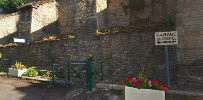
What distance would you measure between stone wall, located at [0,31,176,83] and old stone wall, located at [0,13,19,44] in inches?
280

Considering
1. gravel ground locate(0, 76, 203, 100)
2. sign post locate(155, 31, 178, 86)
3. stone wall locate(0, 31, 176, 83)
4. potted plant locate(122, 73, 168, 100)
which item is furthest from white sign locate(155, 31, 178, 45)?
potted plant locate(122, 73, 168, 100)

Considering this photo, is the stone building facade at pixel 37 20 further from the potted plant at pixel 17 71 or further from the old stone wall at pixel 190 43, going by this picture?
the old stone wall at pixel 190 43

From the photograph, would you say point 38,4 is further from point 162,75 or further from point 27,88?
point 162,75

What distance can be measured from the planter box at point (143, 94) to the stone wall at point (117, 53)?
2.49 metres

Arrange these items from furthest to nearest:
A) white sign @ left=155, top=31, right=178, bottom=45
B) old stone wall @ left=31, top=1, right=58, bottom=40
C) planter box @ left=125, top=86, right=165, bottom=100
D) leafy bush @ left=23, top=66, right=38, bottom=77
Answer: old stone wall @ left=31, top=1, right=58, bottom=40
leafy bush @ left=23, top=66, right=38, bottom=77
white sign @ left=155, top=31, right=178, bottom=45
planter box @ left=125, top=86, right=165, bottom=100

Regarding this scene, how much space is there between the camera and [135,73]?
593 centimetres

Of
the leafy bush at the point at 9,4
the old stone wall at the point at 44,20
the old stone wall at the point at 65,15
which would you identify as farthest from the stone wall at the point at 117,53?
the leafy bush at the point at 9,4

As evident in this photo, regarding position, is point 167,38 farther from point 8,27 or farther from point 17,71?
point 8,27

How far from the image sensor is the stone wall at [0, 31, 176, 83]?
5648 millimetres

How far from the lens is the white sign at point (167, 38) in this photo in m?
4.63

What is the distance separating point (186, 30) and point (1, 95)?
7360 millimetres

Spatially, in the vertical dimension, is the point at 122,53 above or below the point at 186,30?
below

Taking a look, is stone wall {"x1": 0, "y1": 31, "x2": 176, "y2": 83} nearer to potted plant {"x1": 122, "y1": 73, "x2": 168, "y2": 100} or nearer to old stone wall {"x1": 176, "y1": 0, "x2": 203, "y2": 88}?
old stone wall {"x1": 176, "y1": 0, "x2": 203, "y2": 88}

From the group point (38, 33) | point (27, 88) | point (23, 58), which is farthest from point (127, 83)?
point (38, 33)
